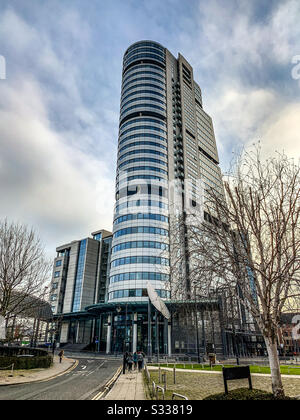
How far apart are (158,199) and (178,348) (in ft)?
105

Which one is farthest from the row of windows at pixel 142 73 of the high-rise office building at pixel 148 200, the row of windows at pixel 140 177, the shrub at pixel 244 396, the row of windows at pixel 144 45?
the shrub at pixel 244 396

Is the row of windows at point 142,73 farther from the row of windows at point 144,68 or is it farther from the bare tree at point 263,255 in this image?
the bare tree at point 263,255

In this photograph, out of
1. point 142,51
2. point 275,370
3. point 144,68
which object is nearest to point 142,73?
point 144,68

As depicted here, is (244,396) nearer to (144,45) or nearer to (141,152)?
(141,152)

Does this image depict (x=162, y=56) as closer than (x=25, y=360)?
No

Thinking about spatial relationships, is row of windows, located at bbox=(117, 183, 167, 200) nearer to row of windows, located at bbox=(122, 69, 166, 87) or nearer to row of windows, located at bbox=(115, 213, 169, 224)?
row of windows, located at bbox=(115, 213, 169, 224)

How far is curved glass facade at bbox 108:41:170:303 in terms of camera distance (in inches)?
2133

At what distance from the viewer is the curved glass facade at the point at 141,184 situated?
5419cm

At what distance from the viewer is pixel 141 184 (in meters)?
62.9

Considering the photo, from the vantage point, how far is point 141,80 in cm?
7850

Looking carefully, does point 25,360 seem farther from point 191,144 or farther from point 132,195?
point 191,144

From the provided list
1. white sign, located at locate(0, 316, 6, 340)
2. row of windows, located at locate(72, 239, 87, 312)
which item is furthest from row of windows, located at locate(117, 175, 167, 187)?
white sign, located at locate(0, 316, 6, 340)

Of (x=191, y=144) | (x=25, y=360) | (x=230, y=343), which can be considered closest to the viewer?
(x=25, y=360)
